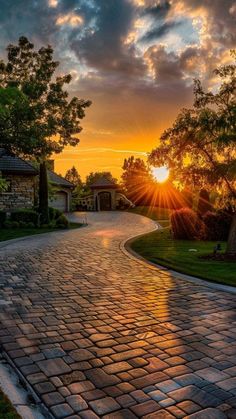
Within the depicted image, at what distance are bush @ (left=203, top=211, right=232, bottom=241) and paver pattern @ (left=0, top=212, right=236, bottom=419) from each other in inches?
375

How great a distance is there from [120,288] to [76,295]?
1.18 metres

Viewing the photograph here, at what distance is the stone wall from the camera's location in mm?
26969

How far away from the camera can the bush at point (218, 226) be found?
60.2ft

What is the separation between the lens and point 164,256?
1232cm

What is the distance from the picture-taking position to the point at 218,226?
1834cm

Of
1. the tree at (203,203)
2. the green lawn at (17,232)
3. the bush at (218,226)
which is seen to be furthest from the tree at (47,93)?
the bush at (218,226)

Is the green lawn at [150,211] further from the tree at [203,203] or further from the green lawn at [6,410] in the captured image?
the green lawn at [6,410]

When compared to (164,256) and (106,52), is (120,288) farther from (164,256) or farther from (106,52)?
Answer: (106,52)

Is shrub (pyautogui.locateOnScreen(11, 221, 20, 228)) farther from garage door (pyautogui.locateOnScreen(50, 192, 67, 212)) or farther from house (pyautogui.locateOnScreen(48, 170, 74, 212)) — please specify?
garage door (pyautogui.locateOnScreen(50, 192, 67, 212))

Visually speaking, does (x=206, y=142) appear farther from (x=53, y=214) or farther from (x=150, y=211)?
(x=150, y=211)

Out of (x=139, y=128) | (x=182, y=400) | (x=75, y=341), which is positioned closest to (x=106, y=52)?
(x=139, y=128)

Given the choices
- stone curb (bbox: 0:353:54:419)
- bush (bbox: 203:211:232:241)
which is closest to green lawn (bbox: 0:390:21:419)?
stone curb (bbox: 0:353:54:419)

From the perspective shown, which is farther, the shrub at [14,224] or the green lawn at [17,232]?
the shrub at [14,224]

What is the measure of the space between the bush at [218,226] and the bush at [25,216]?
40.1 feet
